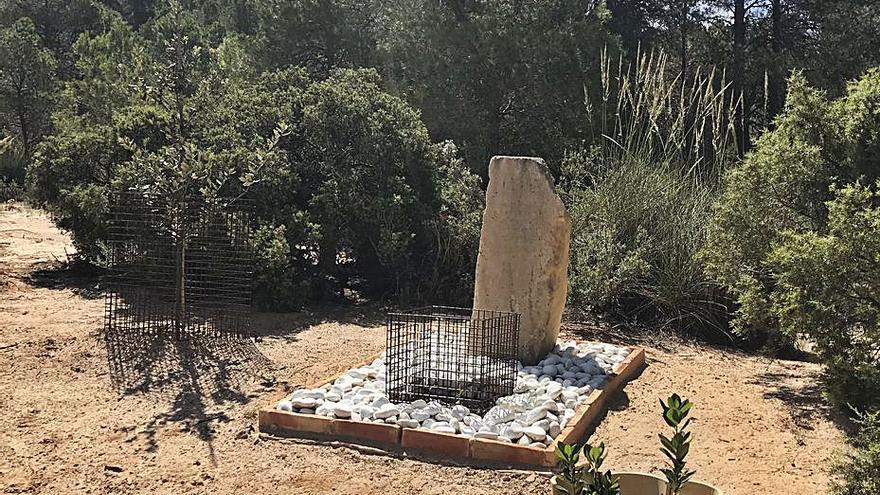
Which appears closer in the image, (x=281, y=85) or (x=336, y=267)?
(x=336, y=267)

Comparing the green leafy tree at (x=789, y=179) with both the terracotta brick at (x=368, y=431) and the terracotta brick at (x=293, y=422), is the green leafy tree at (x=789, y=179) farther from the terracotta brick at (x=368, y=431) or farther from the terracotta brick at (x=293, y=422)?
the terracotta brick at (x=293, y=422)

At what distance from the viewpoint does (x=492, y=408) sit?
4.43 meters

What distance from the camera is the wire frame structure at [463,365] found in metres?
4.62

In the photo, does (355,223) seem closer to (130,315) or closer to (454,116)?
(130,315)

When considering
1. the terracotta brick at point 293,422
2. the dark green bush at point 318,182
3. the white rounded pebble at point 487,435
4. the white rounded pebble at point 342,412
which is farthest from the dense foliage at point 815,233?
the dark green bush at point 318,182

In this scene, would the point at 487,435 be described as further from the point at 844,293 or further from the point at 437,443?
the point at 844,293

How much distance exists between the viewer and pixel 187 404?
4.74 m

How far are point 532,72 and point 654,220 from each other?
4.92 m

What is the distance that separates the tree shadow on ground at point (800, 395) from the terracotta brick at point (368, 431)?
2380 mm

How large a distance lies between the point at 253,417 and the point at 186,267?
2.91 meters

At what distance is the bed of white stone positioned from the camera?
4.09 metres

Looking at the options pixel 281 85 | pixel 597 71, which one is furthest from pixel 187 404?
pixel 597 71

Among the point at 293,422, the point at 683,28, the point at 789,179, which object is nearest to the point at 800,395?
the point at 789,179

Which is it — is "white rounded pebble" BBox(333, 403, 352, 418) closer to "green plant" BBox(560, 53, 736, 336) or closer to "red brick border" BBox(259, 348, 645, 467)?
"red brick border" BBox(259, 348, 645, 467)
